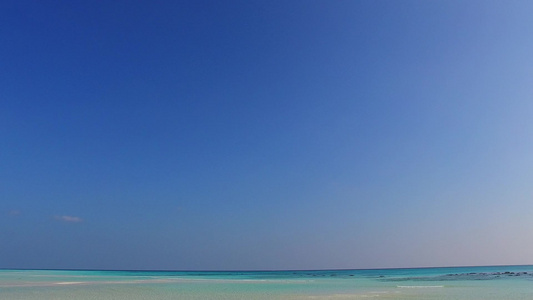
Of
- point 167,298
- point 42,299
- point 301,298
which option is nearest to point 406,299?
point 301,298

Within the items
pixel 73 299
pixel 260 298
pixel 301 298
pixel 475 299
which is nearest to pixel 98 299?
pixel 73 299

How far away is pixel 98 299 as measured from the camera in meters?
20.5

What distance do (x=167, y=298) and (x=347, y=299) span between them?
9.52 meters

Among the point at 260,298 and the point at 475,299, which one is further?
the point at 260,298

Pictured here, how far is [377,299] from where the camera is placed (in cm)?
2009

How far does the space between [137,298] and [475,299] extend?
1755 cm

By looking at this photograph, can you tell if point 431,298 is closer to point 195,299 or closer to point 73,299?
point 195,299

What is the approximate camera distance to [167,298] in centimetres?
2084

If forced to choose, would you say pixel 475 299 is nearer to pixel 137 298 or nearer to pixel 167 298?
pixel 167 298

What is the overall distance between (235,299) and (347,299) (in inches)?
229

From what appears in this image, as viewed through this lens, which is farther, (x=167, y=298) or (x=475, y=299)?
(x=167, y=298)

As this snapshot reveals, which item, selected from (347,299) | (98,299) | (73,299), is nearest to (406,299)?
(347,299)

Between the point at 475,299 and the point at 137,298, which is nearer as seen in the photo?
the point at 475,299

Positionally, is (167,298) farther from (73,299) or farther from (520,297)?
(520,297)
